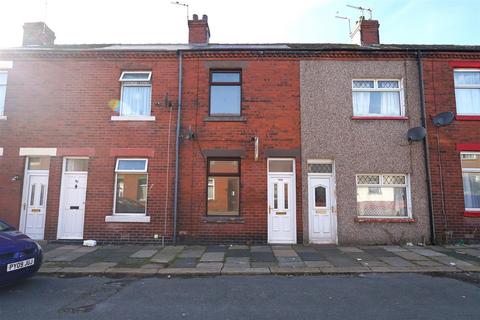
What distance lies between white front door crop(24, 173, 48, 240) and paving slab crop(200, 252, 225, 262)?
569 centimetres

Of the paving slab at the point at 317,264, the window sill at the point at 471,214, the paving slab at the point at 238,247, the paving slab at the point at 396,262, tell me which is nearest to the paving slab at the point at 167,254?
the paving slab at the point at 238,247

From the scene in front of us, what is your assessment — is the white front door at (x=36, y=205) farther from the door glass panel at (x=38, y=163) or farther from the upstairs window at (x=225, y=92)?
the upstairs window at (x=225, y=92)

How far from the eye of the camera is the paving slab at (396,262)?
7.57 meters

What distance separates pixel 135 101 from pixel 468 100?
11.3m

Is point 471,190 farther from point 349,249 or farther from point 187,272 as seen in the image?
point 187,272

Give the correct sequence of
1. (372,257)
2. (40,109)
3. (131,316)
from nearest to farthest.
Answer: (131,316)
(372,257)
(40,109)

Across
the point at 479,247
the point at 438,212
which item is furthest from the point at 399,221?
the point at 479,247

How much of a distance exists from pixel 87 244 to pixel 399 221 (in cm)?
977

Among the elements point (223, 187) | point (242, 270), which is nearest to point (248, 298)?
point (242, 270)

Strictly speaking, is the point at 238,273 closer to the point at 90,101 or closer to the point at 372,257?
the point at 372,257

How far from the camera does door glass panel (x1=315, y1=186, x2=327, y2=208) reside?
1043 cm

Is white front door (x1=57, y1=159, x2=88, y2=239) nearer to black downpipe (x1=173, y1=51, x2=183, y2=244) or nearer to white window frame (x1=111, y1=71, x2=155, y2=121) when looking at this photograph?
white window frame (x1=111, y1=71, x2=155, y2=121)

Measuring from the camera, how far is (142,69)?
11000mm

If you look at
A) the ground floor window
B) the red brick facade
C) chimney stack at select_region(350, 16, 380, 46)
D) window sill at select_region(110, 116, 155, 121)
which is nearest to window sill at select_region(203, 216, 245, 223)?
the ground floor window
